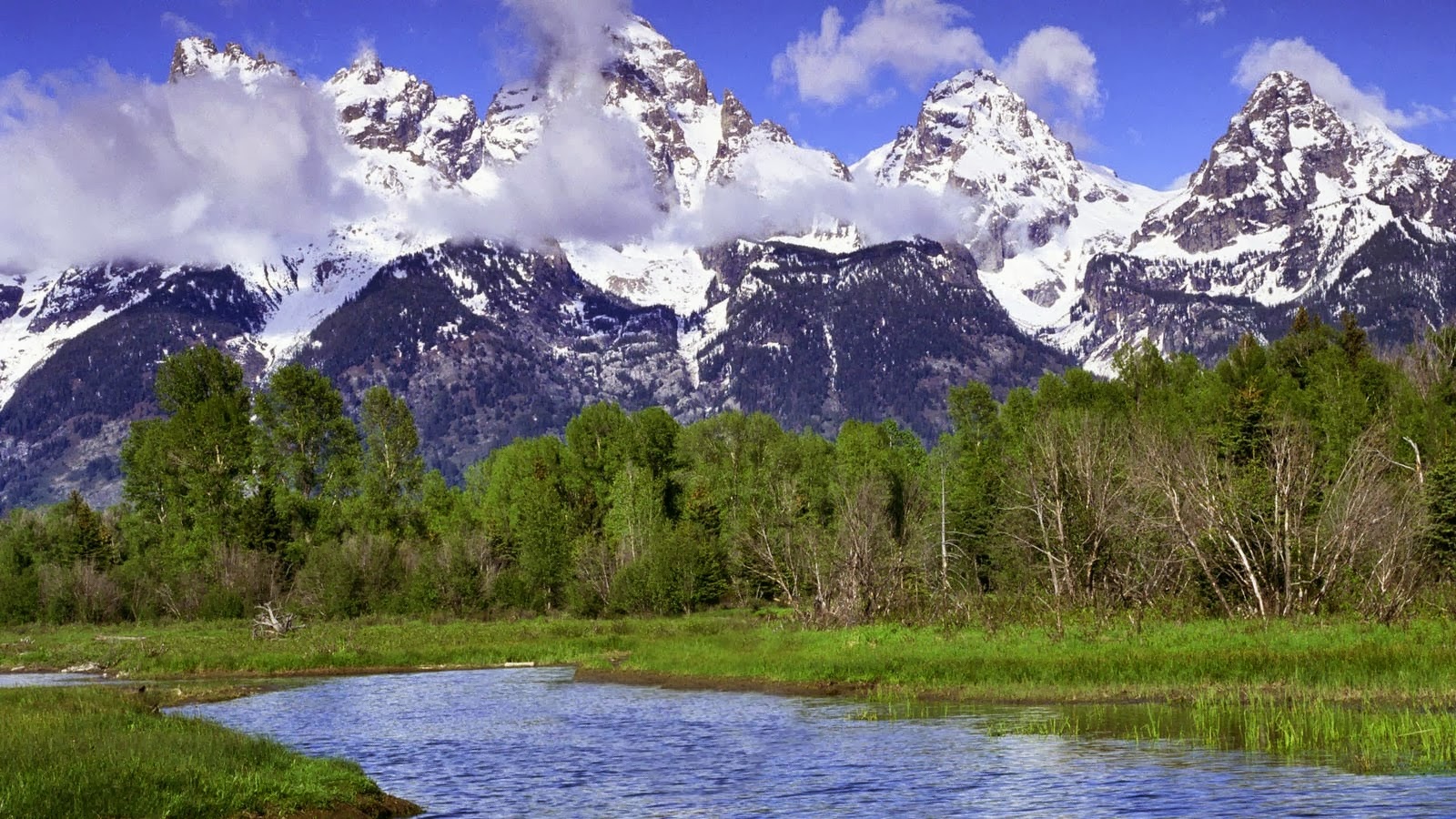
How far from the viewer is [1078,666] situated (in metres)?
54.7

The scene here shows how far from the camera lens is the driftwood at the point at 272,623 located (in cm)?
10081

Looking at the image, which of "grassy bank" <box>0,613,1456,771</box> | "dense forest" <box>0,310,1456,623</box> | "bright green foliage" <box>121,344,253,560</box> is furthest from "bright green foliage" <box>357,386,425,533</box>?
"grassy bank" <box>0,613,1456,771</box>

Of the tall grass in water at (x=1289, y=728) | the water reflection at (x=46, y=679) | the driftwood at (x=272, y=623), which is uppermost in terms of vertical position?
the driftwood at (x=272, y=623)

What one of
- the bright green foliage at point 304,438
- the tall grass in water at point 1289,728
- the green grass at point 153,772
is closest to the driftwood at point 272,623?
the bright green foliage at point 304,438

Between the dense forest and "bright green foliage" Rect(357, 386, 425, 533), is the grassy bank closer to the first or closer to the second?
the dense forest

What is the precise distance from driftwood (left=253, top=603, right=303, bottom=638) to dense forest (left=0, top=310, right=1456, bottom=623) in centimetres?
784

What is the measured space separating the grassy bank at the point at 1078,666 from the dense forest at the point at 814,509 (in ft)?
18.8

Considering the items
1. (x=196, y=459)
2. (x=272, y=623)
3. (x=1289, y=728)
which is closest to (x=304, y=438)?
(x=196, y=459)

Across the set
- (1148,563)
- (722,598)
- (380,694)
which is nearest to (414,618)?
(722,598)

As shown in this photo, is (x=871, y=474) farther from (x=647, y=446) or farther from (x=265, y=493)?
(x=265, y=493)

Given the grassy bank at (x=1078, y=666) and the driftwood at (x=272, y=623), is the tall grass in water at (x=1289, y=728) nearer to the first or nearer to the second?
the grassy bank at (x=1078, y=666)

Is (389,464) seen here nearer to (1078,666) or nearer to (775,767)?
(1078,666)

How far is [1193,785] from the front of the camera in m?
33.6

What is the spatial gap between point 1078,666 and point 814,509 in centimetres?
7997
